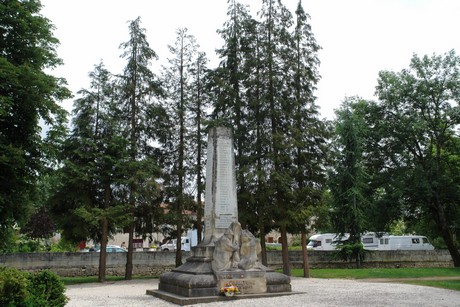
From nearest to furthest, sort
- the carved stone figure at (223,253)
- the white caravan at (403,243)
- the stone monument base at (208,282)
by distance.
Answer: the stone monument base at (208,282) < the carved stone figure at (223,253) < the white caravan at (403,243)

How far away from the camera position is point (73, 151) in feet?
70.4

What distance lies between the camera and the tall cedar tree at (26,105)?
16.2m

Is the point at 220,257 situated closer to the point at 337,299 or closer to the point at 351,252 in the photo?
the point at 337,299

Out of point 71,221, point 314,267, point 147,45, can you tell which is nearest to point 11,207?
point 71,221

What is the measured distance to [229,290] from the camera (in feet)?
39.7

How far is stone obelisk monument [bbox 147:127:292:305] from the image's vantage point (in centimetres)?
1237

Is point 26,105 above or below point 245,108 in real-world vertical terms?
below

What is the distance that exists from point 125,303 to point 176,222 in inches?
421

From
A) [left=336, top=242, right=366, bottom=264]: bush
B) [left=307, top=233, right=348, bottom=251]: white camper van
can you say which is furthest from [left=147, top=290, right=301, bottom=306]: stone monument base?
[left=307, top=233, right=348, bottom=251]: white camper van

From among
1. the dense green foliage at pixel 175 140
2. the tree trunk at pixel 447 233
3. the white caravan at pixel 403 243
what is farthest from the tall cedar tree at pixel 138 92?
the white caravan at pixel 403 243

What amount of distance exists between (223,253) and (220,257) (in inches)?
6.1

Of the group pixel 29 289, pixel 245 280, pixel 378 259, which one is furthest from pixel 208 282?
pixel 378 259

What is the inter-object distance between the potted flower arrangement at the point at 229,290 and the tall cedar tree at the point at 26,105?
9.05m

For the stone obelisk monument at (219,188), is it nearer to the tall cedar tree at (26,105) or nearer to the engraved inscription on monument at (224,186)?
the engraved inscription on monument at (224,186)
